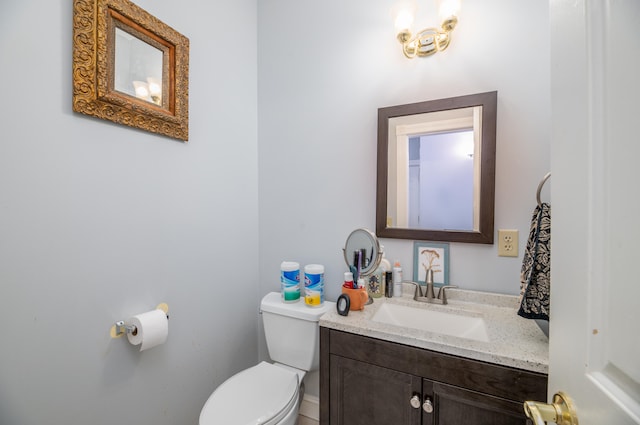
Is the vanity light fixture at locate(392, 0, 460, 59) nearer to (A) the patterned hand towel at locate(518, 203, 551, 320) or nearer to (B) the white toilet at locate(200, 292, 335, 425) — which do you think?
(A) the patterned hand towel at locate(518, 203, 551, 320)

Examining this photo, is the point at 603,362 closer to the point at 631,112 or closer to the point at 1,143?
the point at 631,112

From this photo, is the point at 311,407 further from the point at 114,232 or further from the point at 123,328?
the point at 114,232

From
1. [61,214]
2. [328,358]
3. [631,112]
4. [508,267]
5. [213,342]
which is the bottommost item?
[213,342]

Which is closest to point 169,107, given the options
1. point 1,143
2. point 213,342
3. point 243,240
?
point 1,143

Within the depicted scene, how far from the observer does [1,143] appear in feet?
2.50

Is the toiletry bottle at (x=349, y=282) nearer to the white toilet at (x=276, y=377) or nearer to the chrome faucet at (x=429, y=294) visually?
the white toilet at (x=276, y=377)

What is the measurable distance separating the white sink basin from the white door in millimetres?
622

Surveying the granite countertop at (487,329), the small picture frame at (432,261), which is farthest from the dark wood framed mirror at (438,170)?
Result: the granite countertop at (487,329)

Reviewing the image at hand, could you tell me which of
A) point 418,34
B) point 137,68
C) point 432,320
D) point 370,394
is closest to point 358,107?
point 418,34

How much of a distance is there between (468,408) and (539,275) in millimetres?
490

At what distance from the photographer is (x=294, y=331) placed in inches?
52.8

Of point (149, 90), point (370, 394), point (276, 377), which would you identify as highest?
point (149, 90)

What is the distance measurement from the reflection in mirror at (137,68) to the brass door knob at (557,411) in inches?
58.8

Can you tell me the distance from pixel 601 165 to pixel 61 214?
54.2 inches
